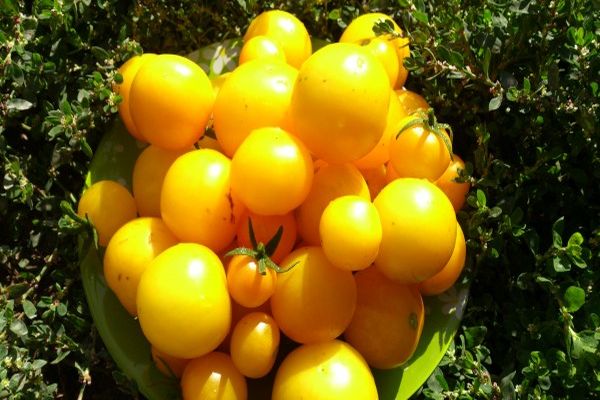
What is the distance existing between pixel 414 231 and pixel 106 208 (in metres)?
0.59

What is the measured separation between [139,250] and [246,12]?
2.53ft

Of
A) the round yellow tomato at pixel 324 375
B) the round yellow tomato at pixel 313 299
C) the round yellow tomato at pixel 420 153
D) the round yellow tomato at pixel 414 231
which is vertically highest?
the round yellow tomato at pixel 420 153

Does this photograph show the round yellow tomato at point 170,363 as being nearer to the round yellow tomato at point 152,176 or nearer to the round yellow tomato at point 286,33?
the round yellow tomato at point 152,176

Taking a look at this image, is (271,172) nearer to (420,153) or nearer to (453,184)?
(420,153)

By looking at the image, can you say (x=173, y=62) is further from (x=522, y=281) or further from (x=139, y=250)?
(x=522, y=281)

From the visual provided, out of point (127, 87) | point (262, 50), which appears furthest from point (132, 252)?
point (262, 50)

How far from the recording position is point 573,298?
1150 mm

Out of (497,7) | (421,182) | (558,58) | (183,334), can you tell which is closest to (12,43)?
(183,334)

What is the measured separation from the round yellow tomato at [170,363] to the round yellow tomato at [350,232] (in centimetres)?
35

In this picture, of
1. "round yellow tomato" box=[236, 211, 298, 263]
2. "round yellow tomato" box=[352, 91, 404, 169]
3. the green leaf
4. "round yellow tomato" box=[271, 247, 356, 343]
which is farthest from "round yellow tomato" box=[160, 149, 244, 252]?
the green leaf

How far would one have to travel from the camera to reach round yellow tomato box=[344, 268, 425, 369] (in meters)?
1.14

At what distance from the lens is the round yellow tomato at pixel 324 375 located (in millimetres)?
1029

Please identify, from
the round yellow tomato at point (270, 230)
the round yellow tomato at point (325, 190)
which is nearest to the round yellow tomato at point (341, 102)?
the round yellow tomato at point (325, 190)

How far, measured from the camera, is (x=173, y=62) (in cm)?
119
